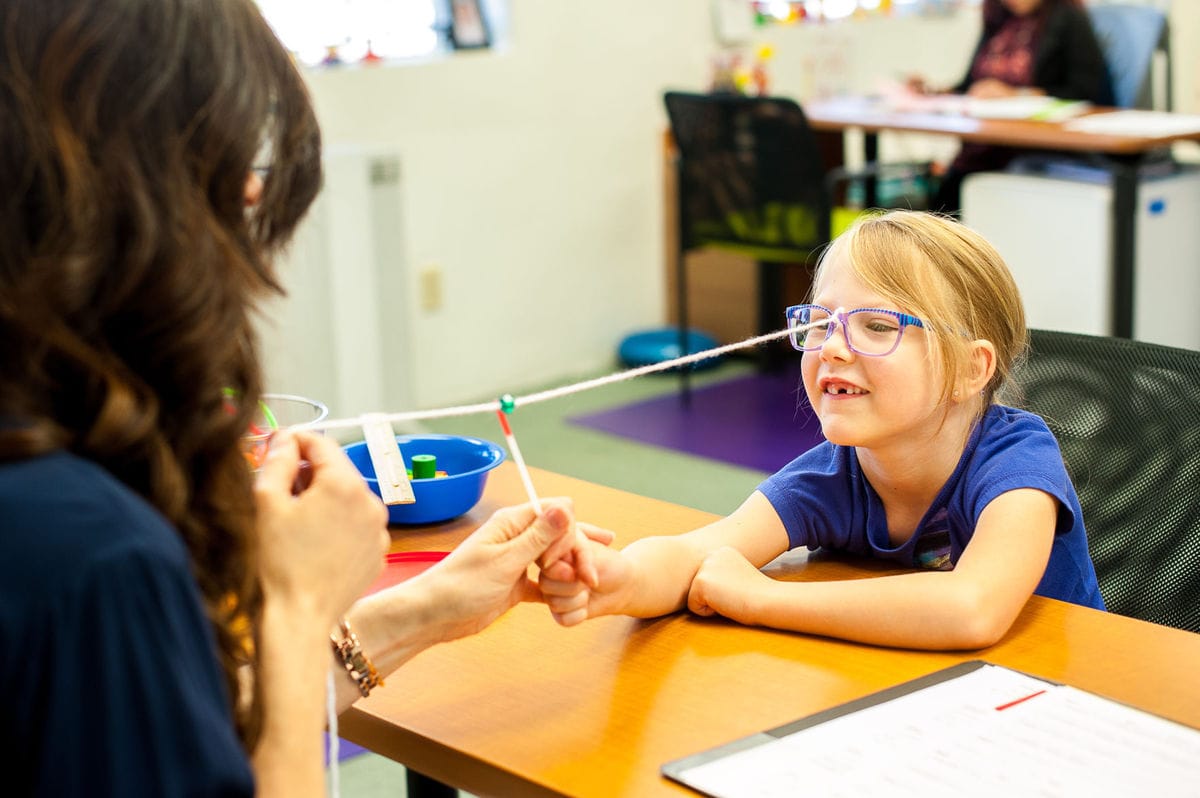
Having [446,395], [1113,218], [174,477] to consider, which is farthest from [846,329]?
[446,395]

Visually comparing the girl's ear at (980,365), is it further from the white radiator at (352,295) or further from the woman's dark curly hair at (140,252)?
the white radiator at (352,295)

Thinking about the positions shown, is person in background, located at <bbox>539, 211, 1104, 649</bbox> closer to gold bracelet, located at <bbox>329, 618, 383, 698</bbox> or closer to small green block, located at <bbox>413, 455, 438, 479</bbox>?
gold bracelet, located at <bbox>329, 618, 383, 698</bbox>

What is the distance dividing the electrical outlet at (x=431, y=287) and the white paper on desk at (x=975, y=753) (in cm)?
325

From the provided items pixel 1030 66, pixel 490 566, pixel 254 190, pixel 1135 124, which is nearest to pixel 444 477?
pixel 490 566

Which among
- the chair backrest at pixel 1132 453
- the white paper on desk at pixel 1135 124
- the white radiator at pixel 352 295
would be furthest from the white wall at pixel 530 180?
the chair backrest at pixel 1132 453

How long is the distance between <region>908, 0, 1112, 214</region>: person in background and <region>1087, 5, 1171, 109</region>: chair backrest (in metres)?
0.04

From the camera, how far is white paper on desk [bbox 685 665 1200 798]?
0.93 m

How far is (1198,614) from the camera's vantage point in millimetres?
1468

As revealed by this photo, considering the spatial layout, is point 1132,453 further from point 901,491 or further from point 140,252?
point 140,252

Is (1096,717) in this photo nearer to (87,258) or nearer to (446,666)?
(446,666)

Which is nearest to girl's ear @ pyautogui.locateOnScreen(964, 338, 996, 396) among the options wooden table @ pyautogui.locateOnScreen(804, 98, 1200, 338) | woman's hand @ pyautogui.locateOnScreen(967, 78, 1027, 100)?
wooden table @ pyautogui.locateOnScreen(804, 98, 1200, 338)

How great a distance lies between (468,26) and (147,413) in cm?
369

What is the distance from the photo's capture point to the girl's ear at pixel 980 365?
133 centimetres

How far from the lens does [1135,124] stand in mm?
3783
